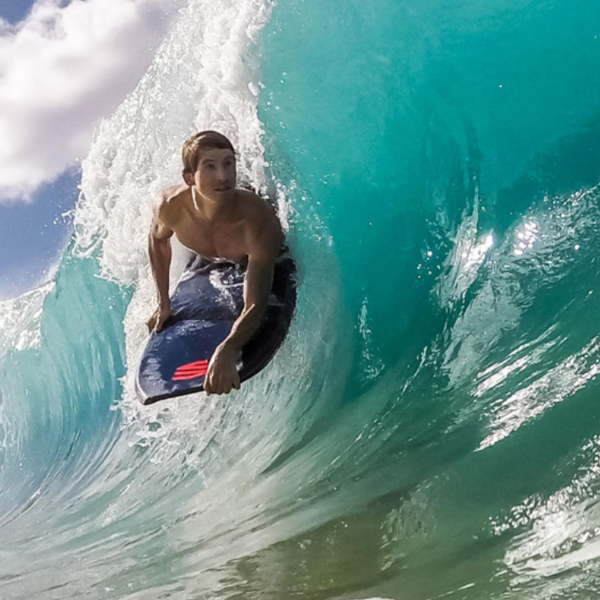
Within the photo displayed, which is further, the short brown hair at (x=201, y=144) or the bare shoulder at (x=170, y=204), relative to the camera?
the bare shoulder at (x=170, y=204)

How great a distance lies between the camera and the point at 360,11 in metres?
3.92

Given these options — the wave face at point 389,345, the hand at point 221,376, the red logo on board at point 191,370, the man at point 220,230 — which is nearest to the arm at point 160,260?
the man at point 220,230

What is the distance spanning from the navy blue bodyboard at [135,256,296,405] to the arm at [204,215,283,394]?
175 mm

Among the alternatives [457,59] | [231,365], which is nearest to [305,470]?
[231,365]

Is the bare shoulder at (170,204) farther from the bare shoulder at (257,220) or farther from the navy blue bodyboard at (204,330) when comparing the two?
the navy blue bodyboard at (204,330)

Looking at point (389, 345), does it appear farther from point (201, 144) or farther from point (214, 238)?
point (201, 144)

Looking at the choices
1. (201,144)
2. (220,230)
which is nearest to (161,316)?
(220,230)

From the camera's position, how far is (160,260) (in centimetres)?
388

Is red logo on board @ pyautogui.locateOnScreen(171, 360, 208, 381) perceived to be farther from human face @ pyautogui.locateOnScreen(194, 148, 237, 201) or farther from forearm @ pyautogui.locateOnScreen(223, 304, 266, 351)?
human face @ pyautogui.locateOnScreen(194, 148, 237, 201)

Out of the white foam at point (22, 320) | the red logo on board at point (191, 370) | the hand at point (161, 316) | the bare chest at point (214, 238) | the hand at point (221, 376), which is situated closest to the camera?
the hand at point (221, 376)

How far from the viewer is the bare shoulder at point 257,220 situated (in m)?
3.45

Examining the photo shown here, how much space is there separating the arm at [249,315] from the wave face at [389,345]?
19.3 inches

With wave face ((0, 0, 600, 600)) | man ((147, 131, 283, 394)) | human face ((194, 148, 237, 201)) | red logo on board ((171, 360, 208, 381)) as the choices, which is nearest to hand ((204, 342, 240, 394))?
man ((147, 131, 283, 394))

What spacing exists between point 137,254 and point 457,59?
3.09 meters
